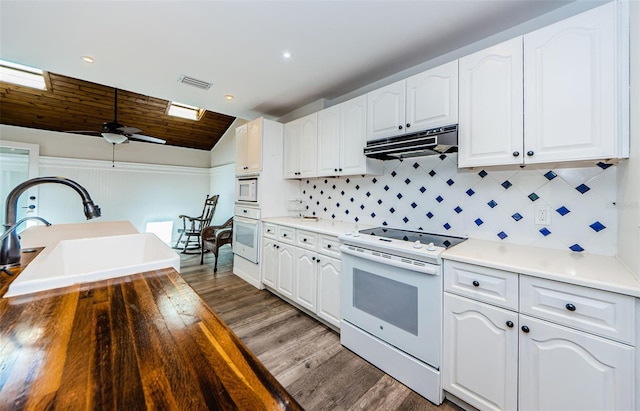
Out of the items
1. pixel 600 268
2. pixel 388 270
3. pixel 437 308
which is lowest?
pixel 437 308

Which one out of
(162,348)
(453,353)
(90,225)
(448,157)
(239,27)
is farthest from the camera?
(90,225)

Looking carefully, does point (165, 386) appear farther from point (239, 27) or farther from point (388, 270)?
point (239, 27)

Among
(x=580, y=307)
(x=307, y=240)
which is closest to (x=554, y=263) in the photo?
(x=580, y=307)

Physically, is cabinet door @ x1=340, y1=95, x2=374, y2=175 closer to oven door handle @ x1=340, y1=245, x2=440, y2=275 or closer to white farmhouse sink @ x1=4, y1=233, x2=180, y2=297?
oven door handle @ x1=340, y1=245, x2=440, y2=275

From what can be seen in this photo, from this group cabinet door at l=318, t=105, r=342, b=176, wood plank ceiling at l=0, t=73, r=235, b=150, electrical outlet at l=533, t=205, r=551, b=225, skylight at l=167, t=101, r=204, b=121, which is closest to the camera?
electrical outlet at l=533, t=205, r=551, b=225

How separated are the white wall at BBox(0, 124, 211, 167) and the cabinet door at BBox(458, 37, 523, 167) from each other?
618cm

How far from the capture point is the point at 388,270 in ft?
5.73

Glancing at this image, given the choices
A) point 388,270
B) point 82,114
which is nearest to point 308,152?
point 388,270

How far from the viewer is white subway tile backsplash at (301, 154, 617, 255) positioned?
150cm

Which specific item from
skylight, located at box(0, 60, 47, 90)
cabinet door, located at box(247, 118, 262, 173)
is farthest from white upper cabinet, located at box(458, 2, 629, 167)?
skylight, located at box(0, 60, 47, 90)

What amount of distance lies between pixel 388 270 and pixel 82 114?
5.79m

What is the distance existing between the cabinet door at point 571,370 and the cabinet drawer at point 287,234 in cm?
194

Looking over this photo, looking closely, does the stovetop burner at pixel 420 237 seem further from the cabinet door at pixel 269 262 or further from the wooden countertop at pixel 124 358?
the wooden countertop at pixel 124 358

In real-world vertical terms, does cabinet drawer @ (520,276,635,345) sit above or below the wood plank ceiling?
below
